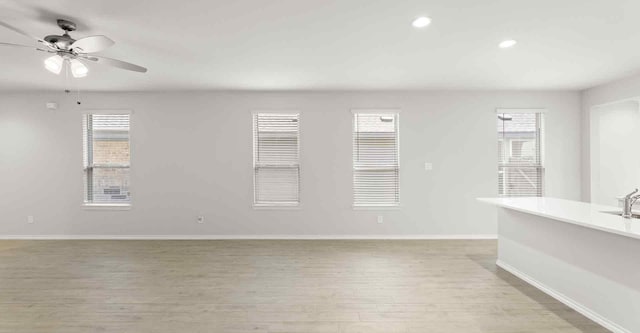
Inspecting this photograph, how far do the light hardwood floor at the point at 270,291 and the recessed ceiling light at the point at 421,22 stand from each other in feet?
8.39

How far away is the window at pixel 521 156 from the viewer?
5180 mm

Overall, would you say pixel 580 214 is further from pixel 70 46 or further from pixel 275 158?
pixel 70 46

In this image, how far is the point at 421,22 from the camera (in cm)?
262

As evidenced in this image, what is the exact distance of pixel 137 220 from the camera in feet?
16.8

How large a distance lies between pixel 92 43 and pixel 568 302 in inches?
185

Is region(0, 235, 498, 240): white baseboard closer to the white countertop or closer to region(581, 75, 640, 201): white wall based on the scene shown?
the white countertop

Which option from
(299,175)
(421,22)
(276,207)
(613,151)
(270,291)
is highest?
(421,22)

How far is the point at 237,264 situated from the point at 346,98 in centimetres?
314

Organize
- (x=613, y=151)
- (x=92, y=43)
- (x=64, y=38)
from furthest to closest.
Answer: (x=613, y=151) < (x=64, y=38) < (x=92, y=43)

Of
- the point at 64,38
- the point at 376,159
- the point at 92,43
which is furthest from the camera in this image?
the point at 376,159

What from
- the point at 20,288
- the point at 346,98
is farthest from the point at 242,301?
the point at 346,98

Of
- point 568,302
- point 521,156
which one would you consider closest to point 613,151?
point 521,156

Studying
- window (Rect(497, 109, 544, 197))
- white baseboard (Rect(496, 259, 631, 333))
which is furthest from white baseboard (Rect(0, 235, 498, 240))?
white baseboard (Rect(496, 259, 631, 333))

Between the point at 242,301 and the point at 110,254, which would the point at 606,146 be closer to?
the point at 242,301
